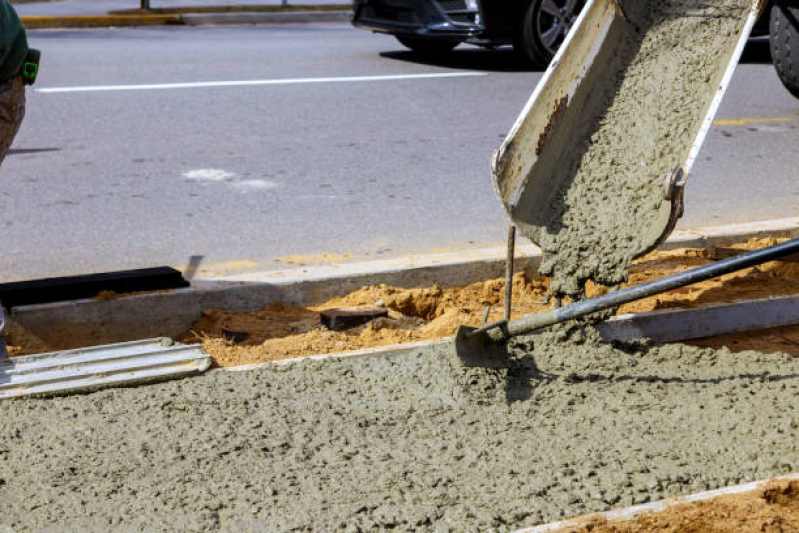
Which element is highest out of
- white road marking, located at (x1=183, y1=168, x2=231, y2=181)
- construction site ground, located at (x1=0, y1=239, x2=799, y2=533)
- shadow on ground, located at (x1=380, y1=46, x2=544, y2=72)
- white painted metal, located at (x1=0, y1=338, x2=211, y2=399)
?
construction site ground, located at (x1=0, y1=239, x2=799, y2=533)

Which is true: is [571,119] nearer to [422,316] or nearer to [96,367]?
[422,316]

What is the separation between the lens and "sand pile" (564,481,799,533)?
2699 mm

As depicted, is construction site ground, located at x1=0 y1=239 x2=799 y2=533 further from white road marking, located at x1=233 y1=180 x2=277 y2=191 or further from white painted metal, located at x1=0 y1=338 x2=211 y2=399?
white road marking, located at x1=233 y1=180 x2=277 y2=191

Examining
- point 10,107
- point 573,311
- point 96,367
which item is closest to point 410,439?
point 573,311

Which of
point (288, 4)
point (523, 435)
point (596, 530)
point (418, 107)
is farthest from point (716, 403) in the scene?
point (288, 4)

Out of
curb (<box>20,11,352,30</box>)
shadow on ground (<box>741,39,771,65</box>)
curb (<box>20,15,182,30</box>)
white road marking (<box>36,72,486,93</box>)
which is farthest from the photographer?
curb (<box>20,11,352,30</box>)

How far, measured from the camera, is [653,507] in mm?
2762

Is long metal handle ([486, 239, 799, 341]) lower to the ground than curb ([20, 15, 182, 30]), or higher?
higher

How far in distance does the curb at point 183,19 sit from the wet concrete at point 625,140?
11.6m

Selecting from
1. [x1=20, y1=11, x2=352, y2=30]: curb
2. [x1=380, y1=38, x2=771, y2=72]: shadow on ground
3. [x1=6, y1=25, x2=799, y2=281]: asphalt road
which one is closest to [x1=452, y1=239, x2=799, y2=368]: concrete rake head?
[x1=6, y1=25, x2=799, y2=281]: asphalt road

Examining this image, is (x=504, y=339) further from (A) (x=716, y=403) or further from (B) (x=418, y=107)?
(B) (x=418, y=107)

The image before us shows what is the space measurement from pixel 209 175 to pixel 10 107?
9.35ft

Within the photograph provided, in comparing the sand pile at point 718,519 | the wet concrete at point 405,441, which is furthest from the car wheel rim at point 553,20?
the sand pile at point 718,519

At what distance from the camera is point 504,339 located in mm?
3539
